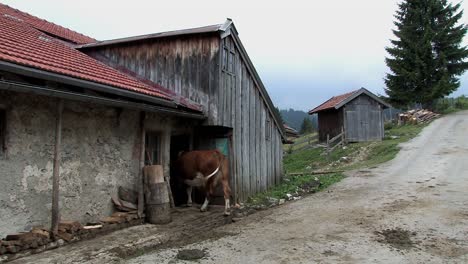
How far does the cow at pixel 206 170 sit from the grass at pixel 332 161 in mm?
2564

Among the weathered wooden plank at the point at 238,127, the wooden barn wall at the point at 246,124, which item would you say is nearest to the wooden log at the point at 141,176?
the wooden barn wall at the point at 246,124

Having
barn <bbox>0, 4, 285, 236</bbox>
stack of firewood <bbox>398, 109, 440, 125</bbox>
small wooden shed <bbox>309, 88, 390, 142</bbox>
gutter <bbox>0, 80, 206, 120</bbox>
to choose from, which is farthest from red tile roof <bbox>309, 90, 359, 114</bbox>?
gutter <bbox>0, 80, 206, 120</bbox>

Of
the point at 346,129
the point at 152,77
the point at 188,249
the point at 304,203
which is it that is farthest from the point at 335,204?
the point at 346,129

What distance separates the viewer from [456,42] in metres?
32.3

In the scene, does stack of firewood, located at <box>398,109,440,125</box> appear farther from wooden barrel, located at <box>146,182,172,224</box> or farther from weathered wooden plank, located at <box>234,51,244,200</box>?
wooden barrel, located at <box>146,182,172,224</box>

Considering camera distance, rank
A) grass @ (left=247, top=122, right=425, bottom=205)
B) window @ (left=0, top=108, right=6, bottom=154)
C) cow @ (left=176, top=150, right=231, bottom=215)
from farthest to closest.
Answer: grass @ (left=247, top=122, right=425, bottom=205) < cow @ (left=176, top=150, right=231, bottom=215) < window @ (left=0, top=108, right=6, bottom=154)

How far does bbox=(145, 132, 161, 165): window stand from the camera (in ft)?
28.9

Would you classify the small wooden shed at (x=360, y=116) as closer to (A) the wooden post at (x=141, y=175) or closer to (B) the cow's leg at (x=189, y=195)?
(B) the cow's leg at (x=189, y=195)


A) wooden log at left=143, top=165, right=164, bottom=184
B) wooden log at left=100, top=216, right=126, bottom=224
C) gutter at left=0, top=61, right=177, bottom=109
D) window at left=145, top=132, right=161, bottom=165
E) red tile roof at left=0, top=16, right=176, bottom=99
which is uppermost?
red tile roof at left=0, top=16, right=176, bottom=99

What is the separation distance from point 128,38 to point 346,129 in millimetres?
18739

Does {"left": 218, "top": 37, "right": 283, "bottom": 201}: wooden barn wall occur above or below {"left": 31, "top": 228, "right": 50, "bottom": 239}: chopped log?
above

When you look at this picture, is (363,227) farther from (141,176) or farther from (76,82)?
(76,82)

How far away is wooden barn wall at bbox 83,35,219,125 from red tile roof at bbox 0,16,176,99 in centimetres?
201

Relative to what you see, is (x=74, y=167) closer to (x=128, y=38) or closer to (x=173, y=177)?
(x=173, y=177)
